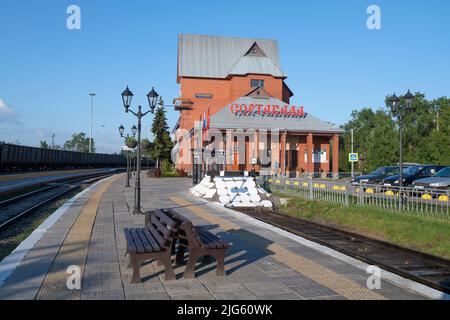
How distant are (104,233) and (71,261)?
10.1 ft

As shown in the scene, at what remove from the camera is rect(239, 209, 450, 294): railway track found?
25.0ft

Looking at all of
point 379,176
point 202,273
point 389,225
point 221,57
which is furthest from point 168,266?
point 221,57

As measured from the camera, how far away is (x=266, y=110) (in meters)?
46.9

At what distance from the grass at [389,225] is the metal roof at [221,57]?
4355cm

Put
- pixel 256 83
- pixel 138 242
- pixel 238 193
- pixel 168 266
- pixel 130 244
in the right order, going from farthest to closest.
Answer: pixel 256 83, pixel 238 193, pixel 138 242, pixel 130 244, pixel 168 266

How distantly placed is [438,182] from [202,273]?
14.4 meters

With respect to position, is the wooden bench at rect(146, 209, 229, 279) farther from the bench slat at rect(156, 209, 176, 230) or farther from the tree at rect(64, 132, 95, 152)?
the tree at rect(64, 132, 95, 152)

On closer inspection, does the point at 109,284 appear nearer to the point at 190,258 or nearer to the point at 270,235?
the point at 190,258

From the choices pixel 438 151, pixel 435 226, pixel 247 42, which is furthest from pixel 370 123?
pixel 435 226

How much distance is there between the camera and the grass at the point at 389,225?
10.5 metres

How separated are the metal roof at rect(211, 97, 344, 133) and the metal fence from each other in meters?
24.7

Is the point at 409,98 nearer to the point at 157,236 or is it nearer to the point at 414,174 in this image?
the point at 414,174

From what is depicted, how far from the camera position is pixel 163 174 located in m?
48.0
